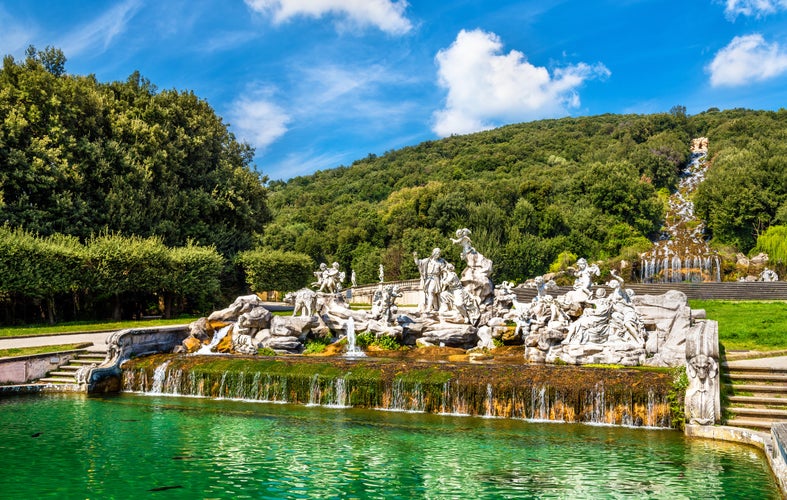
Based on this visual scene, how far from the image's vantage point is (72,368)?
19453mm

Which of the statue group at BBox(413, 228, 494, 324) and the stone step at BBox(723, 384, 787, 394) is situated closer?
the stone step at BBox(723, 384, 787, 394)

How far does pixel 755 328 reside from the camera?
806 inches

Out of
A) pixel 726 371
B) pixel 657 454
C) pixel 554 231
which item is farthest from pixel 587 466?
pixel 554 231

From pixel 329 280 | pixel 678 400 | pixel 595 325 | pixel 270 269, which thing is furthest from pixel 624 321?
pixel 270 269

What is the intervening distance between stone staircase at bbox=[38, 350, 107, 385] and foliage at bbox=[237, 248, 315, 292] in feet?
64.7

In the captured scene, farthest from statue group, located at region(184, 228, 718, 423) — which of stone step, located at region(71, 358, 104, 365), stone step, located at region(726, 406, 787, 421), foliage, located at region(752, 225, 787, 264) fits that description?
foliage, located at region(752, 225, 787, 264)

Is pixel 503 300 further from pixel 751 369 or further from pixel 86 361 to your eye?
pixel 86 361

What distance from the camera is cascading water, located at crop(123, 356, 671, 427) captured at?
552 inches

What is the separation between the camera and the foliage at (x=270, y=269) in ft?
131

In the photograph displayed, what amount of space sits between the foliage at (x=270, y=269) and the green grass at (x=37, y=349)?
61.3ft

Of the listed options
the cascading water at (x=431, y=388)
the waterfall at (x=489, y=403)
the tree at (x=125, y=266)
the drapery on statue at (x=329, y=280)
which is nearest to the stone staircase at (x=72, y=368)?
the cascading water at (x=431, y=388)

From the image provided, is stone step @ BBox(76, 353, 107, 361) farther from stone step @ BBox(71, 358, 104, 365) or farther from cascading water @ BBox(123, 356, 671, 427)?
cascading water @ BBox(123, 356, 671, 427)

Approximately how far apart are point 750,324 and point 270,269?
92.7ft

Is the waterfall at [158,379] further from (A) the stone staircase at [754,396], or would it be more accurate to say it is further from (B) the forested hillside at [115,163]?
(B) the forested hillside at [115,163]
